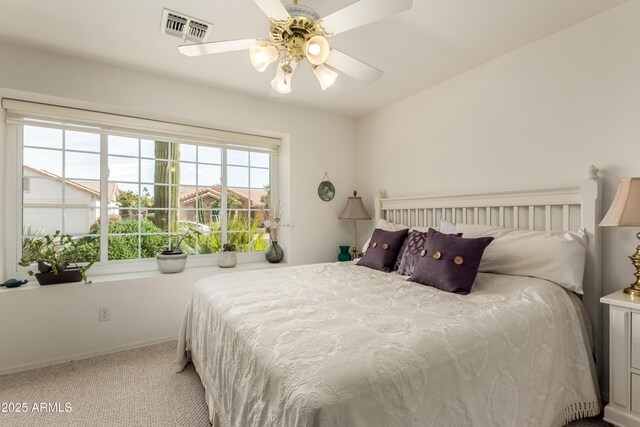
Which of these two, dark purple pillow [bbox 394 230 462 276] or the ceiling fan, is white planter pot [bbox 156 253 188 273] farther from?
dark purple pillow [bbox 394 230 462 276]

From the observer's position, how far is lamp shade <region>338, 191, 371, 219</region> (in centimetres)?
360

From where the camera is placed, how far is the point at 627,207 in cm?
152

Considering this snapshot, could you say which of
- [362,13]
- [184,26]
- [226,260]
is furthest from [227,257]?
[362,13]

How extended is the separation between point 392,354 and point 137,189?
2.96 m

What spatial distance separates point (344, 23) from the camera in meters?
1.40

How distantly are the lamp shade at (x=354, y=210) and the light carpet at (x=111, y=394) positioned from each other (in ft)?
7.29

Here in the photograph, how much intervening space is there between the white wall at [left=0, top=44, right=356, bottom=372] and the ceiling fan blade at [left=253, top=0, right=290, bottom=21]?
184cm

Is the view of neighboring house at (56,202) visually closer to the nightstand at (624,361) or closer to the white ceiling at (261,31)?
the white ceiling at (261,31)

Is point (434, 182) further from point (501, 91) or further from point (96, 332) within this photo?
point (96, 332)

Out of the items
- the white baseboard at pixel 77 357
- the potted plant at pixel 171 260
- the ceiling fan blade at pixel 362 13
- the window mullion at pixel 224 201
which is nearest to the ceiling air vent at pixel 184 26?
the ceiling fan blade at pixel 362 13

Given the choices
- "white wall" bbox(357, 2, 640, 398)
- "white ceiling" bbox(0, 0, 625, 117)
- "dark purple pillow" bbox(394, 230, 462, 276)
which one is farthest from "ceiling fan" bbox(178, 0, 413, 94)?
"white wall" bbox(357, 2, 640, 398)

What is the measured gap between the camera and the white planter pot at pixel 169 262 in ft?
9.40

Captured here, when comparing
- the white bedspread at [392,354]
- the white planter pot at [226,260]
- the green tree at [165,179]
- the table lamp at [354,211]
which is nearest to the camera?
the white bedspread at [392,354]

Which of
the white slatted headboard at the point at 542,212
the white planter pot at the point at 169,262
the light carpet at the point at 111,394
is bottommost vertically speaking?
the light carpet at the point at 111,394
